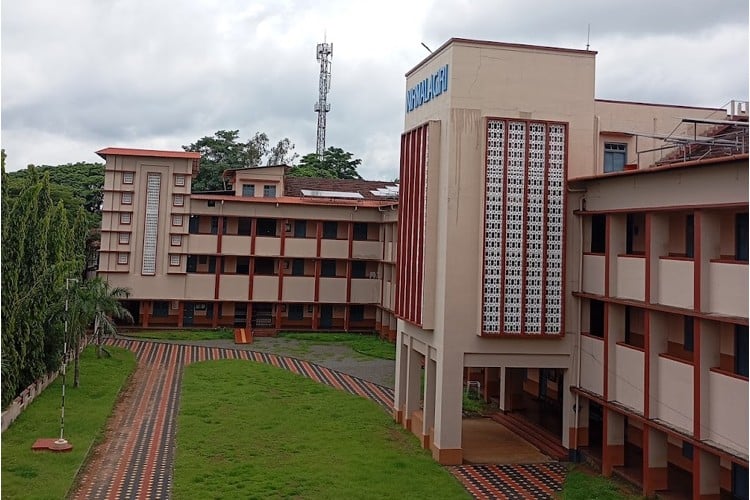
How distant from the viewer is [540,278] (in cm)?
1744

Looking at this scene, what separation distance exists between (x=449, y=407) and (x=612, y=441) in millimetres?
3826

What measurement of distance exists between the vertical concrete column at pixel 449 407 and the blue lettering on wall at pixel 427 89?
676 centimetres

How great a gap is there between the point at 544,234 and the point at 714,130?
6.85 metres

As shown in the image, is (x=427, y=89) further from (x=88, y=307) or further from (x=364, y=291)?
(x=364, y=291)

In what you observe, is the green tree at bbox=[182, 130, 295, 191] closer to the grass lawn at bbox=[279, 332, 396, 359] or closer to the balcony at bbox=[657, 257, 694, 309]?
the grass lawn at bbox=[279, 332, 396, 359]

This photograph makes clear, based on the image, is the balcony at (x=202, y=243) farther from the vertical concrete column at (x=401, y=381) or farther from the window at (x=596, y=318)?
the window at (x=596, y=318)

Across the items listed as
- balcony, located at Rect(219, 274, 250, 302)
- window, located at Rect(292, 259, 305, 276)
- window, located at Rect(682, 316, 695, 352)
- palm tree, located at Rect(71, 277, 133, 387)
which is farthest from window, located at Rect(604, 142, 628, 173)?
balcony, located at Rect(219, 274, 250, 302)

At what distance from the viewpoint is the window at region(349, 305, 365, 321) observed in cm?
4034

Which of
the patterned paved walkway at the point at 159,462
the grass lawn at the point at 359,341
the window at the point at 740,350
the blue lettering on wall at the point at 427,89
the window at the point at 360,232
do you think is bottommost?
the patterned paved walkway at the point at 159,462

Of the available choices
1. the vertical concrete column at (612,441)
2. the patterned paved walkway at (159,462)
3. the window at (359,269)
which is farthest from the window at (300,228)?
the vertical concrete column at (612,441)

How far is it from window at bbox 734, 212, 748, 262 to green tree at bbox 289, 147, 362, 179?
1877 inches

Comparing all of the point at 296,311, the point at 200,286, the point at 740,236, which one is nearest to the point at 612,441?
the point at 740,236

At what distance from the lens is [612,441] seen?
16.3 m

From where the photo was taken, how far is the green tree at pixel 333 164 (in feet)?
198
